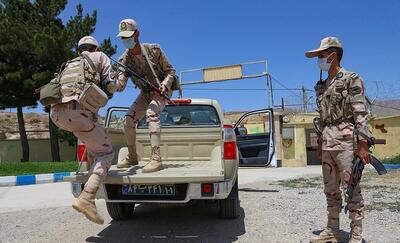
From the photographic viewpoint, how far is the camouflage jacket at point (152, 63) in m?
5.16

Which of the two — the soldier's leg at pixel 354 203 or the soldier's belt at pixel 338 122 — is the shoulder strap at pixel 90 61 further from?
the soldier's leg at pixel 354 203

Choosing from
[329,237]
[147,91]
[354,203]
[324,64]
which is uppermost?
[324,64]

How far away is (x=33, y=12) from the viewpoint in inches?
830

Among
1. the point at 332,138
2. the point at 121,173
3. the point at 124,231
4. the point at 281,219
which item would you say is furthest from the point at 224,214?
the point at 332,138

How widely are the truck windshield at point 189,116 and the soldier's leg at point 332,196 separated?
2.09m

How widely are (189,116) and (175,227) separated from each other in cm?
165

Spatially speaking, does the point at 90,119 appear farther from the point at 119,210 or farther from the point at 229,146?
the point at 119,210

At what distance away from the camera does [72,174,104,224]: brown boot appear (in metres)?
3.82

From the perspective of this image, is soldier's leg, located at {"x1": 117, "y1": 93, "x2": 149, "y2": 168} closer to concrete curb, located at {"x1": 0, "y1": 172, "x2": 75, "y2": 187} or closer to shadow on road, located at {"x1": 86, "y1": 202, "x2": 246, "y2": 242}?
shadow on road, located at {"x1": 86, "y1": 202, "x2": 246, "y2": 242}

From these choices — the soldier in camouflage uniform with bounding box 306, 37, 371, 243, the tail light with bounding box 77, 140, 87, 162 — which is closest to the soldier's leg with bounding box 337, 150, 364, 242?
the soldier in camouflage uniform with bounding box 306, 37, 371, 243

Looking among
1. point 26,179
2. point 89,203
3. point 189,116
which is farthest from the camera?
point 26,179

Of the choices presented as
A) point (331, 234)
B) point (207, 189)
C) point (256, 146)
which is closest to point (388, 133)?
point (256, 146)

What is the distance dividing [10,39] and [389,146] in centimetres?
1738

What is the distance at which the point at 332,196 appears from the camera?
14.3 feet
